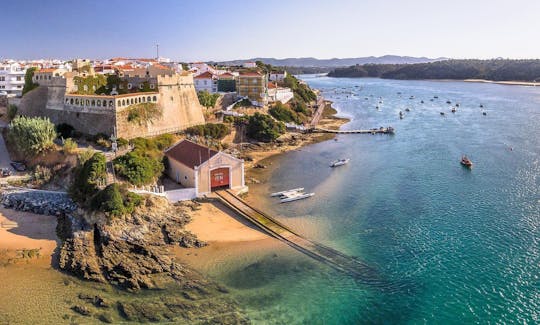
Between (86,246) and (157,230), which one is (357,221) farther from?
(86,246)

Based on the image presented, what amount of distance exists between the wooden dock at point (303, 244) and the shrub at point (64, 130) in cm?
1631

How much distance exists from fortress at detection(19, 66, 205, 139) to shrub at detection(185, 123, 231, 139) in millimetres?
1013

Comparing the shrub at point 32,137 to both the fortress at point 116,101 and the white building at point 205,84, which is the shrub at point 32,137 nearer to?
the fortress at point 116,101

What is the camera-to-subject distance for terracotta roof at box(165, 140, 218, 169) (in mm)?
33125

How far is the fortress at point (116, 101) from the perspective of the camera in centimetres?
3947

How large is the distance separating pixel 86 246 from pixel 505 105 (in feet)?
301

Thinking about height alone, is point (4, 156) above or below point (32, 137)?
below

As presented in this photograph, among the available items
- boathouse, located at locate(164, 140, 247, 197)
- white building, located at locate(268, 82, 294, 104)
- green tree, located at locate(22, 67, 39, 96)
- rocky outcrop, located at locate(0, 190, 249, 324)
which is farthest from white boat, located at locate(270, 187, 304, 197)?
white building, located at locate(268, 82, 294, 104)

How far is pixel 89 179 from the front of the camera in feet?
96.2

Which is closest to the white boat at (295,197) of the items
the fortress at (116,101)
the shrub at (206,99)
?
the fortress at (116,101)

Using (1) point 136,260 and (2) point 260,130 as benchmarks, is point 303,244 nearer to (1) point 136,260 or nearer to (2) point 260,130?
(1) point 136,260

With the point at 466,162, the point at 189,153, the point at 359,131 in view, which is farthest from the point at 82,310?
the point at 359,131

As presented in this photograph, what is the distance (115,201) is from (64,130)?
1663 centimetres

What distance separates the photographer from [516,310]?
1986cm
